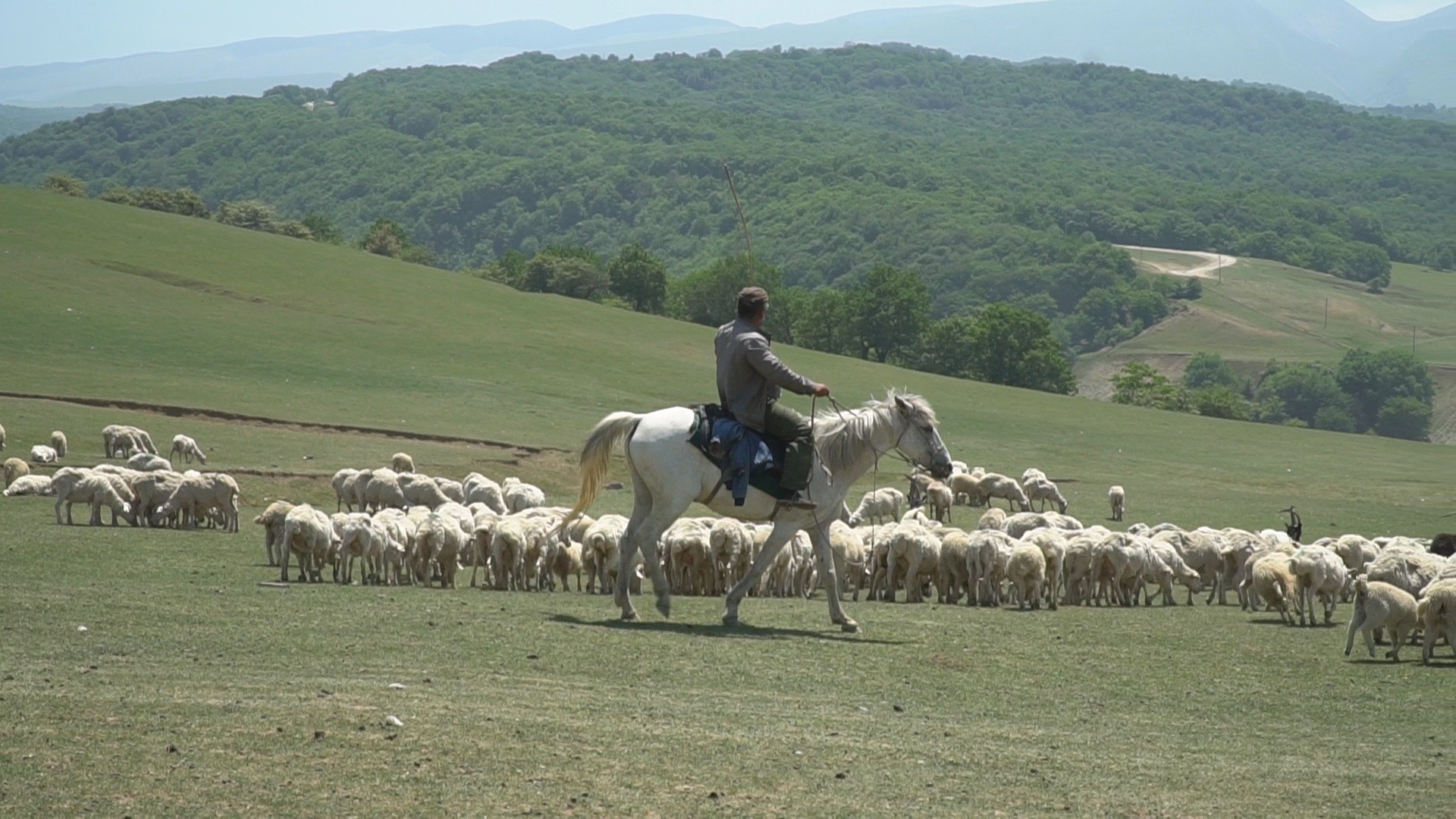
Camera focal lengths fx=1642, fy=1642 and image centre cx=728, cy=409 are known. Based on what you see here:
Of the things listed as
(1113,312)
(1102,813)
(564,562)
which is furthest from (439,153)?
(1102,813)

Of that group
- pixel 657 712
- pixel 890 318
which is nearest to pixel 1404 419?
pixel 890 318

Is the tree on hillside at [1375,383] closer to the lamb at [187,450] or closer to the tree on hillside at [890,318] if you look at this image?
the tree on hillside at [890,318]

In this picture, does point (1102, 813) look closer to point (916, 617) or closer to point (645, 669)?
point (645, 669)

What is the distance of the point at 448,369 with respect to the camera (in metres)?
61.3

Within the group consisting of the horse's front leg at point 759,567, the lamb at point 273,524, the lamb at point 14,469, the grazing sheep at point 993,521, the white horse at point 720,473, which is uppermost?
the white horse at point 720,473

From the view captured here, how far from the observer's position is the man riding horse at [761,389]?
1622 centimetres

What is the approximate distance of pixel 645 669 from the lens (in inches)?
532

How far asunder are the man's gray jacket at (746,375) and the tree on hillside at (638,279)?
8693cm

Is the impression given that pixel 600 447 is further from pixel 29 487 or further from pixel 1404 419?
pixel 1404 419

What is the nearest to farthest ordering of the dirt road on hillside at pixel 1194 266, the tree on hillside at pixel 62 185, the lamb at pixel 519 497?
the lamb at pixel 519 497, the tree on hillside at pixel 62 185, the dirt road on hillside at pixel 1194 266

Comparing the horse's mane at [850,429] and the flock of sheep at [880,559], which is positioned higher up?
the horse's mane at [850,429]

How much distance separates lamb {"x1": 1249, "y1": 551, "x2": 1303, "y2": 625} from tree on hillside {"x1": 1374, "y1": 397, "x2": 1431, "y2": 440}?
103 metres

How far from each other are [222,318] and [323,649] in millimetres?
52358

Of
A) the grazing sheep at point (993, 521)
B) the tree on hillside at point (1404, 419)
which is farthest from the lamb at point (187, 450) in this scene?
the tree on hillside at point (1404, 419)
